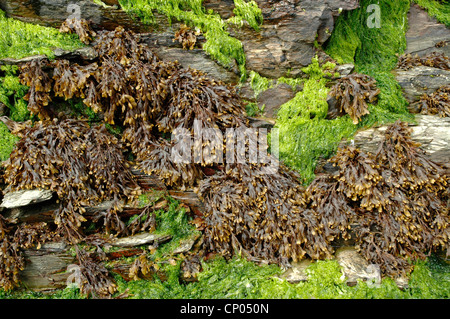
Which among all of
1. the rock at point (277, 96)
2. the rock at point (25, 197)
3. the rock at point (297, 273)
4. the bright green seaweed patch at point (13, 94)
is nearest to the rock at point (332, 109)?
the rock at point (277, 96)

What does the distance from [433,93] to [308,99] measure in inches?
81.0

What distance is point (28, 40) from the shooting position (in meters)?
Result: 4.43

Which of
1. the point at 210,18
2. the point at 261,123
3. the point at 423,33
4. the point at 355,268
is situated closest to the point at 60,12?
the point at 210,18

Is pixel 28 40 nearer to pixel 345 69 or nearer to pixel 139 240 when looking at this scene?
pixel 139 240

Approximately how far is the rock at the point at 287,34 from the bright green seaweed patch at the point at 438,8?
2045mm

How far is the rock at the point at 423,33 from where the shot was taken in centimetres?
543

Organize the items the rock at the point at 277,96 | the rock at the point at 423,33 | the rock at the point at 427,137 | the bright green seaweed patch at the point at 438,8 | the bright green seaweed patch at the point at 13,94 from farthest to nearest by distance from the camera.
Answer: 1. the bright green seaweed patch at the point at 438,8
2. the rock at the point at 423,33
3. the rock at the point at 277,96
4. the bright green seaweed patch at the point at 13,94
5. the rock at the point at 427,137

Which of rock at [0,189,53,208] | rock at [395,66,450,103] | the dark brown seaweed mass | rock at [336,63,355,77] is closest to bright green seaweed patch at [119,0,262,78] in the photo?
the dark brown seaweed mass

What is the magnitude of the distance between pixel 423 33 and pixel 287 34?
10.0 feet

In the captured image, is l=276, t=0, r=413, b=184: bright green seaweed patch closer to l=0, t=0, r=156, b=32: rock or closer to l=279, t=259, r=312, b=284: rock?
l=279, t=259, r=312, b=284: rock

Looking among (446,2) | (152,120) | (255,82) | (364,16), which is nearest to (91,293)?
(152,120)

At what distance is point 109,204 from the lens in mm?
4094

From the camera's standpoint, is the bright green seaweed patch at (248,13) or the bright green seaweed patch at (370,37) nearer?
the bright green seaweed patch at (248,13)

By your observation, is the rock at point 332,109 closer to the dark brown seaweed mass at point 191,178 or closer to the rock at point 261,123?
the dark brown seaweed mass at point 191,178
